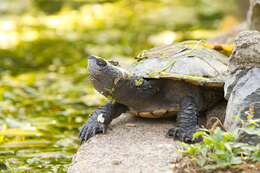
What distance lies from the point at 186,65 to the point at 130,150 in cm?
71

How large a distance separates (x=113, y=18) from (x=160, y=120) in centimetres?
694

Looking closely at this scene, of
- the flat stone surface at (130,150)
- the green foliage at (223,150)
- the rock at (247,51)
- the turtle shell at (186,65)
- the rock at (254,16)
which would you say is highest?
the rock at (254,16)

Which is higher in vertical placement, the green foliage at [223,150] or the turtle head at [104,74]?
the turtle head at [104,74]

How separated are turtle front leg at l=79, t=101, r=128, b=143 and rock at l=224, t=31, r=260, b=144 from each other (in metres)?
0.80

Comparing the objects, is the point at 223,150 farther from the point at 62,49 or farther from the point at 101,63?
the point at 62,49

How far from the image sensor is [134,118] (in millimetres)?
4102

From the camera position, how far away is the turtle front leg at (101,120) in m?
3.78

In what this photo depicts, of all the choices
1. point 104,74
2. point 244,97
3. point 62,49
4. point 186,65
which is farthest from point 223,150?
point 62,49

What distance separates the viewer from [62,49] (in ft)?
27.6

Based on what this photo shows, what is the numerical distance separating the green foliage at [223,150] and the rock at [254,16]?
185cm

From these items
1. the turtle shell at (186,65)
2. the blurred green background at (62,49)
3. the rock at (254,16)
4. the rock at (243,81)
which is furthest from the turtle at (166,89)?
the rock at (254,16)

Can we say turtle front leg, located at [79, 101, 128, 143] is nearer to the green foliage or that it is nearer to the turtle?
the turtle

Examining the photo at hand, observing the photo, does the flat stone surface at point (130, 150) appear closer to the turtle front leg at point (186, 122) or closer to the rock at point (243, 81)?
the turtle front leg at point (186, 122)

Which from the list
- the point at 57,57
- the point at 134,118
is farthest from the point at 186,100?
the point at 57,57
